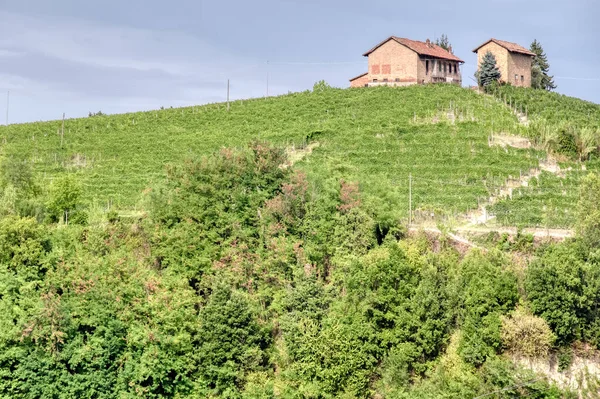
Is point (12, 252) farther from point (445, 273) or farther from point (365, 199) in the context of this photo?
point (445, 273)

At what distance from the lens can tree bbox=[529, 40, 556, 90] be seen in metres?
75.1

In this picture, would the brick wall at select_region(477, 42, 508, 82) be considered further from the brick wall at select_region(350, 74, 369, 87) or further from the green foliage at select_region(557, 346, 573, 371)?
the green foliage at select_region(557, 346, 573, 371)

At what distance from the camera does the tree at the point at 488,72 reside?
5959 centimetres

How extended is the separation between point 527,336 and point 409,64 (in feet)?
122

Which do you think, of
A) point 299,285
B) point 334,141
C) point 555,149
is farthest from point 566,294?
point 334,141

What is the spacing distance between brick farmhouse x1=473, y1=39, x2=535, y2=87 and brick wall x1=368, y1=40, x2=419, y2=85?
20.1 ft

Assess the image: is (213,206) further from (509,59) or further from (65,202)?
(509,59)

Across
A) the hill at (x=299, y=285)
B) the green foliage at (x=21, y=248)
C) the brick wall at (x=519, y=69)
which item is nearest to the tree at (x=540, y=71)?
the brick wall at (x=519, y=69)

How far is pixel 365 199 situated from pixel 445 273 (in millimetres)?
6088

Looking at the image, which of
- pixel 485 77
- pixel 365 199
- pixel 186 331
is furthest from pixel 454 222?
pixel 485 77

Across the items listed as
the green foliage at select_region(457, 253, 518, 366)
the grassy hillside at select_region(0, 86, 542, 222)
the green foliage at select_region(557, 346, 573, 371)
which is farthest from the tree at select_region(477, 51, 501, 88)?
the green foliage at select_region(557, 346, 573, 371)

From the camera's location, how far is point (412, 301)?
2962cm

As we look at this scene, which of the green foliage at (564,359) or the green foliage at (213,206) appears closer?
the green foliage at (564,359)

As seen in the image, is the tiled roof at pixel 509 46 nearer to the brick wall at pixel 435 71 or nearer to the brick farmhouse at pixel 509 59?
the brick farmhouse at pixel 509 59
